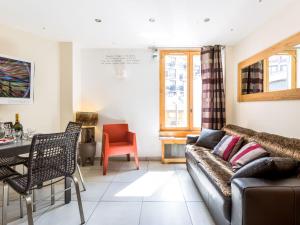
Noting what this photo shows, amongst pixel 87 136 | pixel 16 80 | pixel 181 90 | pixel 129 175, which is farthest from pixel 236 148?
pixel 16 80

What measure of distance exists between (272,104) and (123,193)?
2.37 m

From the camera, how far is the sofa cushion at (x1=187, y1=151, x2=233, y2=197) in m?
1.81

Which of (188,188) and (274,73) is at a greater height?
(274,73)

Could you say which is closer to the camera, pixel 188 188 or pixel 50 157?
pixel 50 157

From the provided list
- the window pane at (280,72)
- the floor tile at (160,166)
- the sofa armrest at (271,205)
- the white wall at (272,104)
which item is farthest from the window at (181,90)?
the sofa armrest at (271,205)

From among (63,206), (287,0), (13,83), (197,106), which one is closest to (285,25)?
(287,0)

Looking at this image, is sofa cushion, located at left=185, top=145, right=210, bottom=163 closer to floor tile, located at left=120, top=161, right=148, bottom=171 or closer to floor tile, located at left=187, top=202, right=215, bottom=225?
floor tile, located at left=187, top=202, right=215, bottom=225

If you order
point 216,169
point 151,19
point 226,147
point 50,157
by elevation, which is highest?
point 151,19

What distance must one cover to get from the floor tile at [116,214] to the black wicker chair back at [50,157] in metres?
0.60

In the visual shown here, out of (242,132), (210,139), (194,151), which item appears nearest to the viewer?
(242,132)

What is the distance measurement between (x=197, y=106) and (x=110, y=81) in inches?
78.0

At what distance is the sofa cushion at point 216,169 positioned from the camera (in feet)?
5.94

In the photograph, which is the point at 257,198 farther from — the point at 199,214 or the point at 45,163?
the point at 45,163

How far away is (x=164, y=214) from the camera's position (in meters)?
2.19
